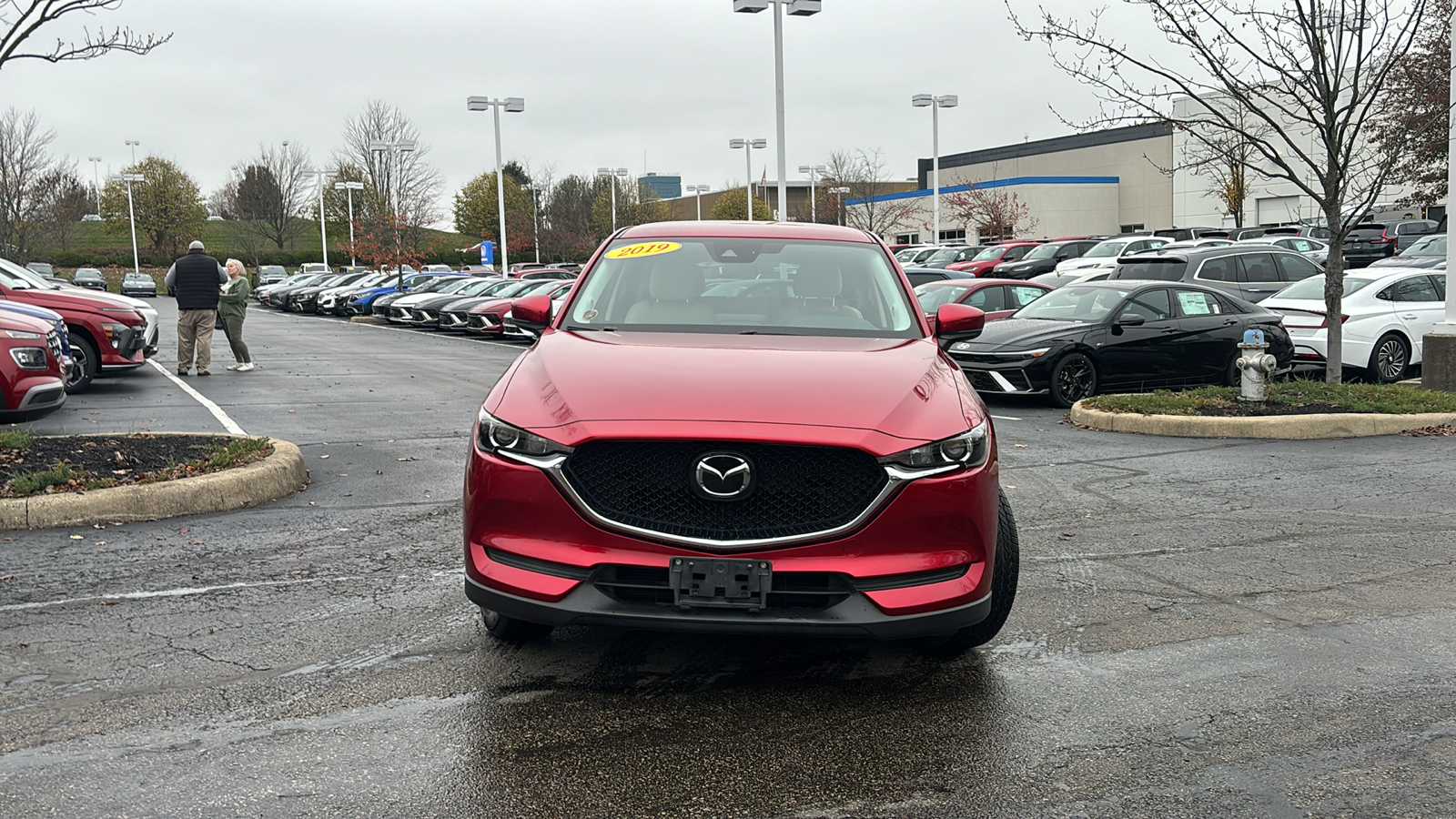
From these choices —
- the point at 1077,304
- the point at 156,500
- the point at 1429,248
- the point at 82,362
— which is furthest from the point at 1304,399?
the point at 1429,248

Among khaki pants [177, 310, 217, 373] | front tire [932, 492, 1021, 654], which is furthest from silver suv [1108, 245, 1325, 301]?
front tire [932, 492, 1021, 654]

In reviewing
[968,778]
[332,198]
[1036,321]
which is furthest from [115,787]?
[332,198]

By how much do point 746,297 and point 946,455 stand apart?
175 centimetres

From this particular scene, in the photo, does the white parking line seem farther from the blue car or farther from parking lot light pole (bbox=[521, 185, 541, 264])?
parking lot light pole (bbox=[521, 185, 541, 264])

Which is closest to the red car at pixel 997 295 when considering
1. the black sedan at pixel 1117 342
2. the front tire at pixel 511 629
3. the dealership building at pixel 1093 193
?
the black sedan at pixel 1117 342

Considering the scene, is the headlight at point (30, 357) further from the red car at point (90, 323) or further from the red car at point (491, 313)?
the red car at point (491, 313)

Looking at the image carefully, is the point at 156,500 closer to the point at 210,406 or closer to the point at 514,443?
the point at 514,443

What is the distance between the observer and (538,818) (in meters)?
3.40

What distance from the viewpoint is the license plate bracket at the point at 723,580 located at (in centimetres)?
393

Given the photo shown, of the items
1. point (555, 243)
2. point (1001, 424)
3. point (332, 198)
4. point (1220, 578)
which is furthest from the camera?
point (332, 198)

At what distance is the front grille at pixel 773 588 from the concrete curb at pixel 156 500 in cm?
444

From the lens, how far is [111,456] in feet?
27.1

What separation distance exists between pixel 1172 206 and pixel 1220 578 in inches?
2445

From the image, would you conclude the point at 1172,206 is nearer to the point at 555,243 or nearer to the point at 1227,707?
the point at 555,243
